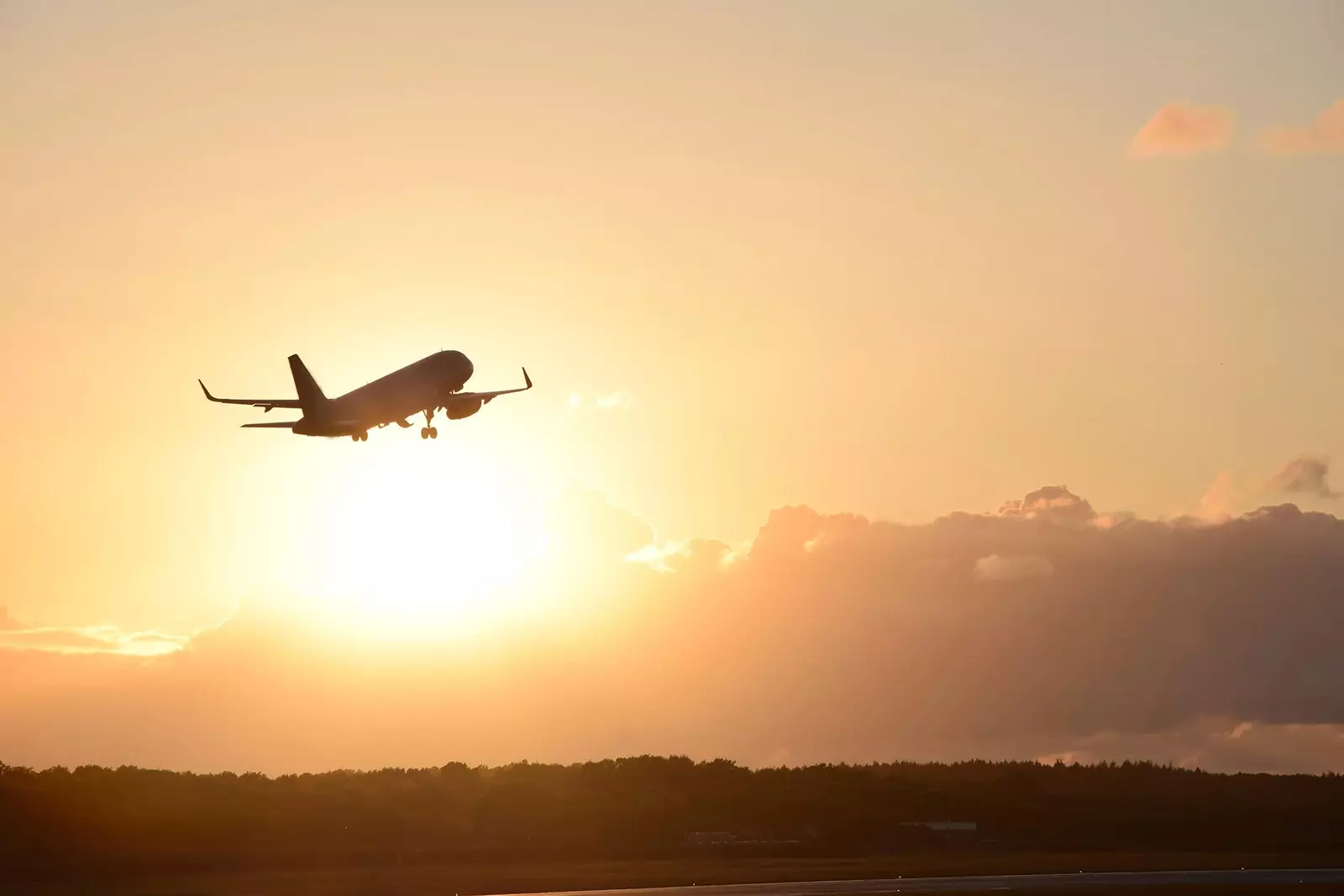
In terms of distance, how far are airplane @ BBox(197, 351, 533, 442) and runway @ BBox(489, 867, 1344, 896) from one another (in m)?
35.8

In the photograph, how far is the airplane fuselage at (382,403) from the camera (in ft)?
346

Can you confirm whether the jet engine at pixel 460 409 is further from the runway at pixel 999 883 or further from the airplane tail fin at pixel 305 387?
the runway at pixel 999 883

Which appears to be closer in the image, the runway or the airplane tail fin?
the runway

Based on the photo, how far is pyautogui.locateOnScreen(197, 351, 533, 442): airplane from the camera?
346 feet

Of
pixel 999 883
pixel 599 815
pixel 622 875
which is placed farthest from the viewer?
pixel 599 815

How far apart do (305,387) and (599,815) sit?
208 ft

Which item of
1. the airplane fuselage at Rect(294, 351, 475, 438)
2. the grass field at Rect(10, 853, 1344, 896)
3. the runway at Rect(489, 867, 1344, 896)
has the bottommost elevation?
the runway at Rect(489, 867, 1344, 896)

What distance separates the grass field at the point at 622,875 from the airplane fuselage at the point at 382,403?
110 ft

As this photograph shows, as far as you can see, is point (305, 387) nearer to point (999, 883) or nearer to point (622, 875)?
point (622, 875)

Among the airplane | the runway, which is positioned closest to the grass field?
the runway

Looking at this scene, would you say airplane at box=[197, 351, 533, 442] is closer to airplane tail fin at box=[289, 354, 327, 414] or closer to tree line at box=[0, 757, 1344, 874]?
airplane tail fin at box=[289, 354, 327, 414]

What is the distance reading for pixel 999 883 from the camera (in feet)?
345

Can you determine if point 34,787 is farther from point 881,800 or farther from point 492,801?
point 881,800

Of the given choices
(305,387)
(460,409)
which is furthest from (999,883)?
(305,387)
